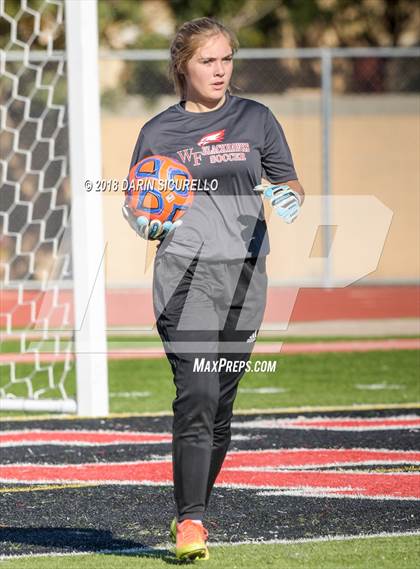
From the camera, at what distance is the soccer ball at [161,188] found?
4816 millimetres

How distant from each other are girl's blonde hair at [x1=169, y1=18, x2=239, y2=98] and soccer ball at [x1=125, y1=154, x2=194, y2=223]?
348mm

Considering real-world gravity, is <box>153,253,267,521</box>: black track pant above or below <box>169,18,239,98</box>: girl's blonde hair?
below

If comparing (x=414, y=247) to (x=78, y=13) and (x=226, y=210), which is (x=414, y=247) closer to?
(x=78, y=13)

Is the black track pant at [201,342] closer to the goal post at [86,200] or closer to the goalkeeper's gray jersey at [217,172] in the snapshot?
the goalkeeper's gray jersey at [217,172]

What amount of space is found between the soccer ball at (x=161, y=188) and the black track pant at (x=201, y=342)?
173 mm

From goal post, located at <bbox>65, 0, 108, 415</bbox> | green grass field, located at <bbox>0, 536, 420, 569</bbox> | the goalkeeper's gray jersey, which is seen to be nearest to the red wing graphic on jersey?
the goalkeeper's gray jersey

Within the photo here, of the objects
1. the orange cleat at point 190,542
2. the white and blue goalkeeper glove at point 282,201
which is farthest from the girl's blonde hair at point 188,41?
the orange cleat at point 190,542

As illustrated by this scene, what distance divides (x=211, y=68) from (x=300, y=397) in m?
5.06

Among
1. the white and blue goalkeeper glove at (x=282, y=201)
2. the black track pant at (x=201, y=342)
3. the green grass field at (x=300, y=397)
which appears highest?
the white and blue goalkeeper glove at (x=282, y=201)

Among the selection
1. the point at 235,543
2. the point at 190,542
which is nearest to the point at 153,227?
the point at 190,542

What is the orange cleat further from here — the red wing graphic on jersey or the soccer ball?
the red wing graphic on jersey

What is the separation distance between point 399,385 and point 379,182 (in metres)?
9.67

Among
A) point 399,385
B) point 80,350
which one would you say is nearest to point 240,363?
point 80,350

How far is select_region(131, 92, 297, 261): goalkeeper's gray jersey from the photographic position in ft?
15.9
